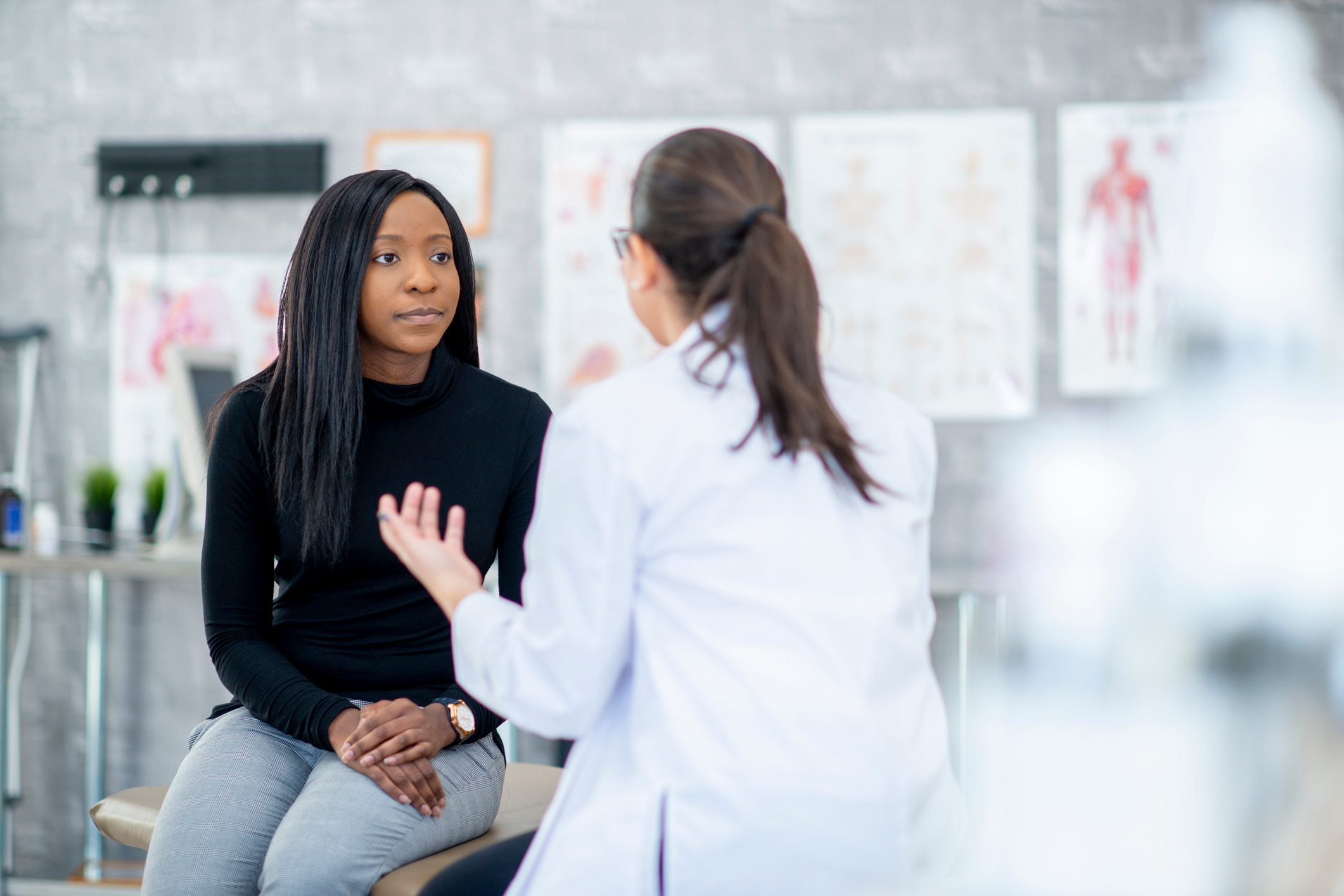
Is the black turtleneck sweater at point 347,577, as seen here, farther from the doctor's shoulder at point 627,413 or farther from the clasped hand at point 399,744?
the doctor's shoulder at point 627,413

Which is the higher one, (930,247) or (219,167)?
(219,167)

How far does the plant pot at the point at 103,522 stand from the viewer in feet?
9.31

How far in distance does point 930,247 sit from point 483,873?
2026mm

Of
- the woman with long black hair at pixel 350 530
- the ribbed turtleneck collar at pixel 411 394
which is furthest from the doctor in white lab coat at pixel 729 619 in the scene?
the ribbed turtleneck collar at pixel 411 394

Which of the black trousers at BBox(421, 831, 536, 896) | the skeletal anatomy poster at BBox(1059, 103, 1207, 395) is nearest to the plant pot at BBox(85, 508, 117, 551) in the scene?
the black trousers at BBox(421, 831, 536, 896)

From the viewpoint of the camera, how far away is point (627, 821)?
860 mm

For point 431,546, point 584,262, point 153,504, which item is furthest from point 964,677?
point 153,504

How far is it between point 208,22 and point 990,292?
2.18m

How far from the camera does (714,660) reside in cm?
85

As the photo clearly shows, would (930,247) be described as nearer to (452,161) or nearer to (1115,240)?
(1115,240)

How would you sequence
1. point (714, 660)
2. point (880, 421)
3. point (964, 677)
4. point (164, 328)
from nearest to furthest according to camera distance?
1. point (714, 660)
2. point (880, 421)
3. point (964, 677)
4. point (164, 328)

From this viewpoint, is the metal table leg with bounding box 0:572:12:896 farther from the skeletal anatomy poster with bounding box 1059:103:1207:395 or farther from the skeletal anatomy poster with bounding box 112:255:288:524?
the skeletal anatomy poster with bounding box 1059:103:1207:395

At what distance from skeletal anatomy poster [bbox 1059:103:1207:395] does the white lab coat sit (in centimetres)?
207

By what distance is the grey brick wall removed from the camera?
2.79 meters
